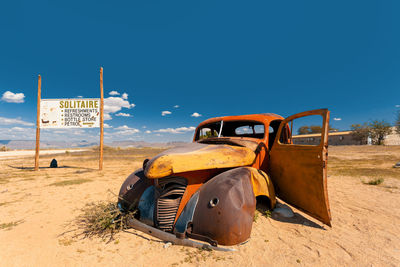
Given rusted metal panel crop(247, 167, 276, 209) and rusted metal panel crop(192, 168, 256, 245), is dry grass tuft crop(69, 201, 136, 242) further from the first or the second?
rusted metal panel crop(247, 167, 276, 209)

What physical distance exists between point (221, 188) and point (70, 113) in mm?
11259

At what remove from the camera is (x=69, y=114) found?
10.2m

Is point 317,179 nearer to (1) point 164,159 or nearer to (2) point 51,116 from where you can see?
(1) point 164,159

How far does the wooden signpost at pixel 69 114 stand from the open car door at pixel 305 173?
969 centimetres

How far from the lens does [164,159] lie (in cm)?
238

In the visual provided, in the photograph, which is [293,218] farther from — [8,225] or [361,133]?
[361,133]

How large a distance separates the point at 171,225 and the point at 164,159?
97 centimetres

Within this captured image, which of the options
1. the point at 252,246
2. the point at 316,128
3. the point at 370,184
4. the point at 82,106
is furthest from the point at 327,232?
the point at 316,128

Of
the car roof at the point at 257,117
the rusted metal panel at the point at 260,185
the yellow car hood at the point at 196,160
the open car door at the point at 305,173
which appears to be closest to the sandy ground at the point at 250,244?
the open car door at the point at 305,173

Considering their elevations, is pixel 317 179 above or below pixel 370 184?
above

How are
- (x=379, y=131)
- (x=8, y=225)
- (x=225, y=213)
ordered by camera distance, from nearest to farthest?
(x=225, y=213) < (x=8, y=225) < (x=379, y=131)

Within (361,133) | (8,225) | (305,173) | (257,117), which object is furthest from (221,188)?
(361,133)

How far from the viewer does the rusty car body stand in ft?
7.46

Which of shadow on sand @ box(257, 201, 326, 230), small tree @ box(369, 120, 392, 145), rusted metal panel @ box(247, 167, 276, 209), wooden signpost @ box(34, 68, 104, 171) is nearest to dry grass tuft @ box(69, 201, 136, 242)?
rusted metal panel @ box(247, 167, 276, 209)
